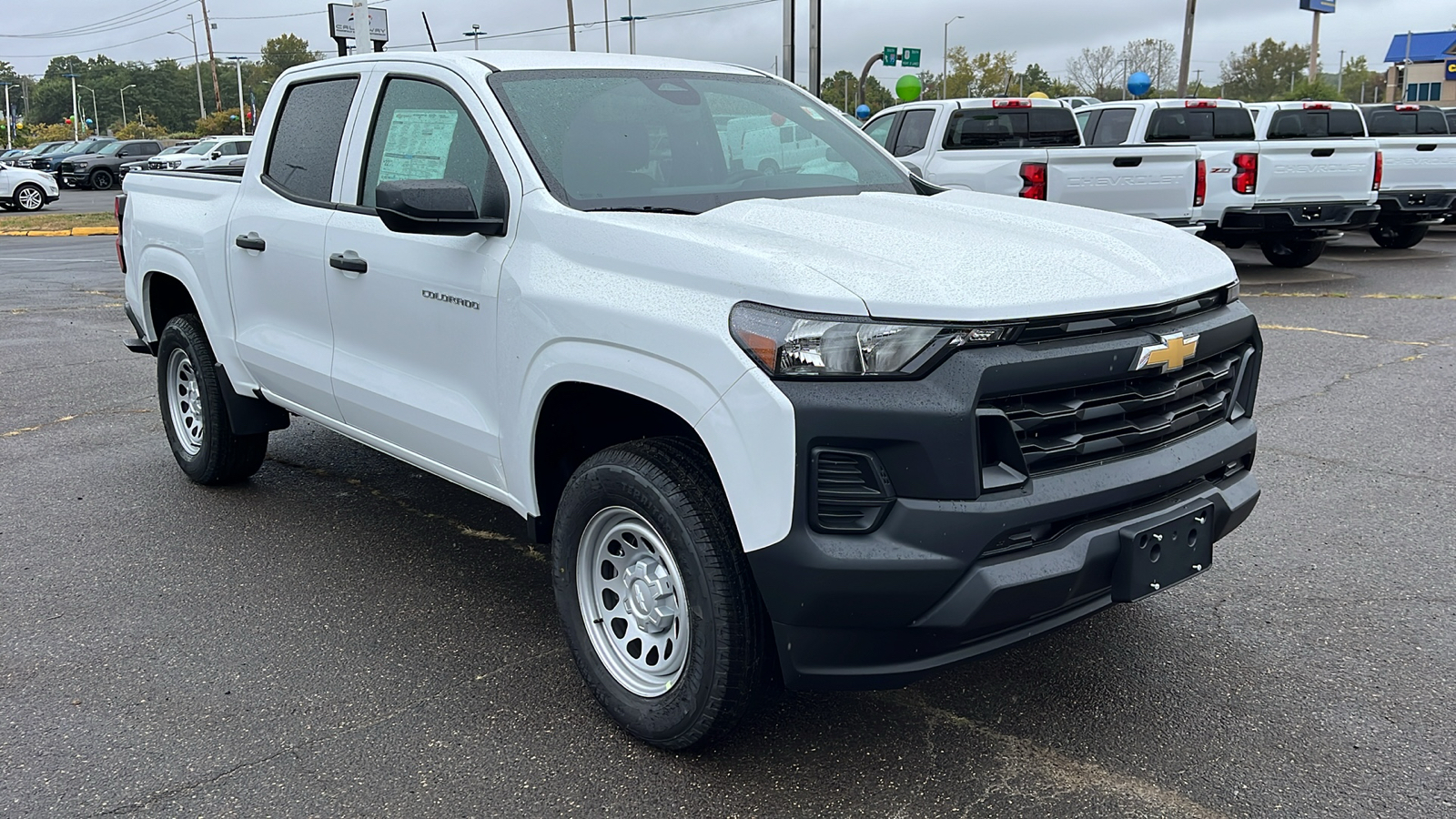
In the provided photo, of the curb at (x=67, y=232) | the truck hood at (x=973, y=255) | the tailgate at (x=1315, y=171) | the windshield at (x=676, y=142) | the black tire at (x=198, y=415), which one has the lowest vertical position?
the curb at (x=67, y=232)

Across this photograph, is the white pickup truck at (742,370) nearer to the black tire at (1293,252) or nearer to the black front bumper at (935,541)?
the black front bumper at (935,541)

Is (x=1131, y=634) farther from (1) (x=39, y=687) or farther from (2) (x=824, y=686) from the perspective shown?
(1) (x=39, y=687)

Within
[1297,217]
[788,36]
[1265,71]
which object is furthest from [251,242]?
[1265,71]

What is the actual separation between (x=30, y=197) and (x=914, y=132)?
87.3 feet

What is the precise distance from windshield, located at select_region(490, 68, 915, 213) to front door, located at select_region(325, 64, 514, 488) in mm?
211

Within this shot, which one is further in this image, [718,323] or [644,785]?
[644,785]

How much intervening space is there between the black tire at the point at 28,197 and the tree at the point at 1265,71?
80.6 meters

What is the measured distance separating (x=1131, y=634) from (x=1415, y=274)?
Result: 37.7 feet

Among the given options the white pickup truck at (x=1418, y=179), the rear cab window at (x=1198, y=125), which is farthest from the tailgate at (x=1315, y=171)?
the white pickup truck at (x=1418, y=179)

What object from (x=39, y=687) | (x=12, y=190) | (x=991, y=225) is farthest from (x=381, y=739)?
(x=12, y=190)

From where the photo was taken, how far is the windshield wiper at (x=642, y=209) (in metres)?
3.40

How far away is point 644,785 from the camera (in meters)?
3.06

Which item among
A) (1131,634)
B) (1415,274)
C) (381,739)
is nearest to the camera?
(381,739)

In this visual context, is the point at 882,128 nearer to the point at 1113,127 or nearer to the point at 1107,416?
the point at 1113,127
